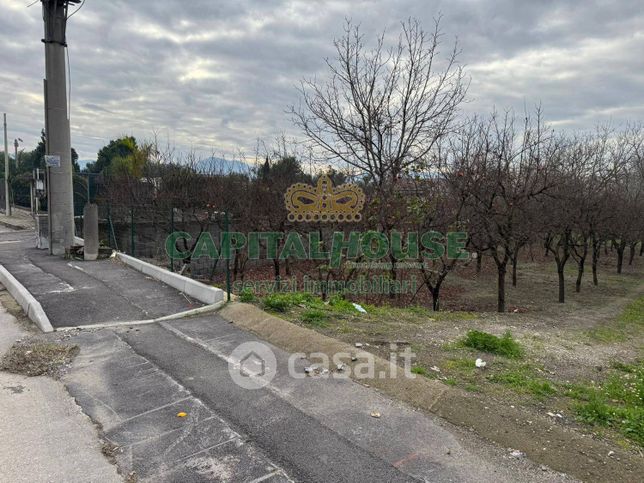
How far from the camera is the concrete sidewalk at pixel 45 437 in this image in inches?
118

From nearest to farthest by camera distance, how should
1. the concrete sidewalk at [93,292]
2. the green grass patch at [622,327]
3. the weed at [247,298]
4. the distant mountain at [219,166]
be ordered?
the concrete sidewalk at [93,292]
the weed at [247,298]
the green grass patch at [622,327]
the distant mountain at [219,166]

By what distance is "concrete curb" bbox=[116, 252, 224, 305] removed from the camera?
761 cm

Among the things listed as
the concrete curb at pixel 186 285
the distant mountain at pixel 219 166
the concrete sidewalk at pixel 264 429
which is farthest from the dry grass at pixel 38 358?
the distant mountain at pixel 219 166

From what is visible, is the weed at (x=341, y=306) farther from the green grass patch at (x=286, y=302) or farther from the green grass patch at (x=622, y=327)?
the green grass patch at (x=622, y=327)

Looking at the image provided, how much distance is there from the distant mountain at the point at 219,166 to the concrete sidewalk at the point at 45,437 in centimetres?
1565

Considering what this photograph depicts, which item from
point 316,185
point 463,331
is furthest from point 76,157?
point 463,331

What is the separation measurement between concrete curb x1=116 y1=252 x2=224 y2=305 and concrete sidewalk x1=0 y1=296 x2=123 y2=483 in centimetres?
324

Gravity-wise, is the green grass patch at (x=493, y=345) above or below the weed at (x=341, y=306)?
below

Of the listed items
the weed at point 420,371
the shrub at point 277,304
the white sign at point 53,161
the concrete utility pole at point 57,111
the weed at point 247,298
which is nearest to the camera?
the weed at point 420,371

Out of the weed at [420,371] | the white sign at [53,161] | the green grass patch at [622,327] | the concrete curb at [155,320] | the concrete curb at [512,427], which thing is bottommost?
the green grass patch at [622,327]

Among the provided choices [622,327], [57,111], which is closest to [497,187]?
[622,327]

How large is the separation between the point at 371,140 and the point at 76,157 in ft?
138

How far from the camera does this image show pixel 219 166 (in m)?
20.4

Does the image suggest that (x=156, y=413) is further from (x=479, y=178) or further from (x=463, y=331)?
(x=479, y=178)
